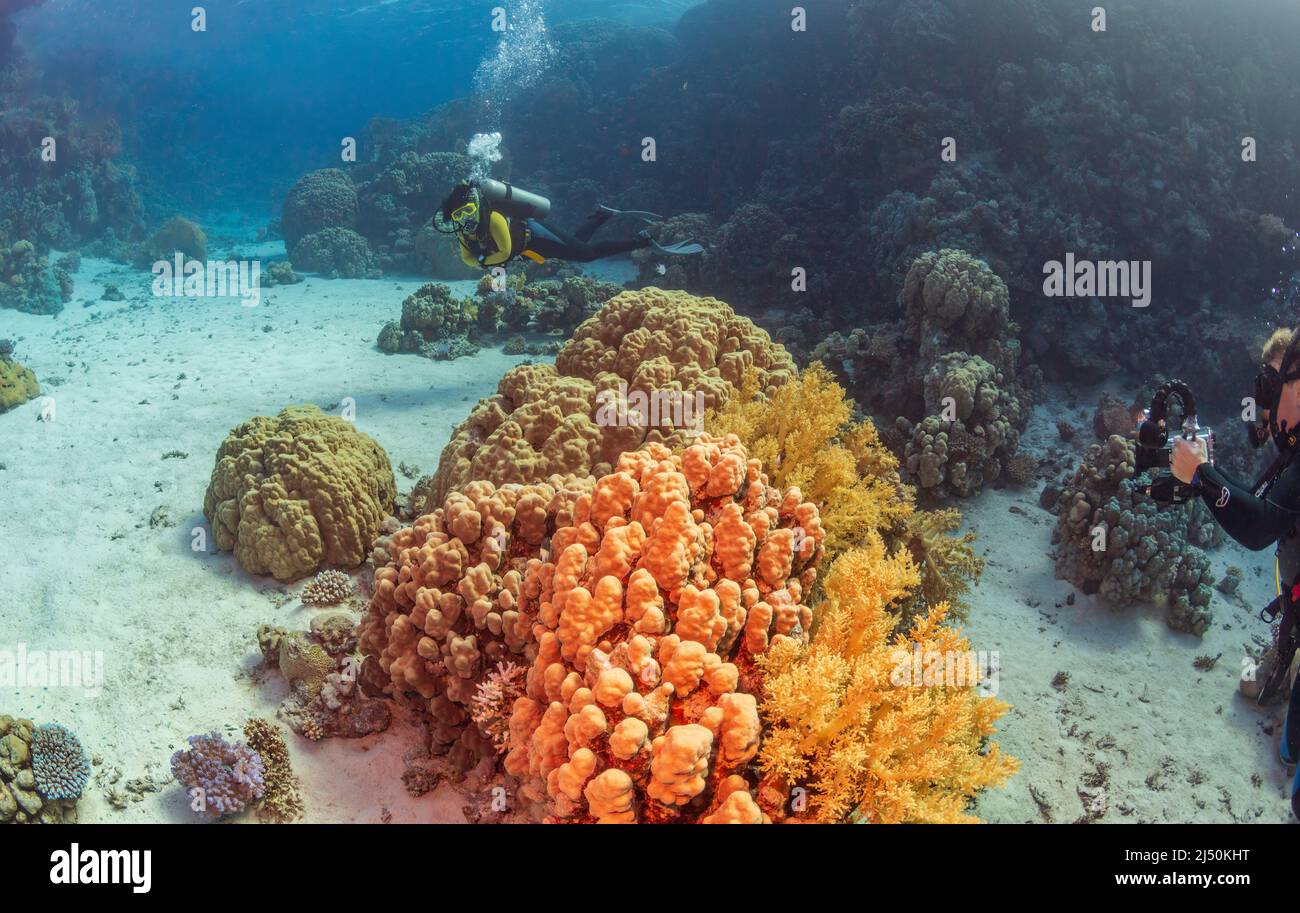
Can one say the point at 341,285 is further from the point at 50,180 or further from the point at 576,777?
the point at 576,777

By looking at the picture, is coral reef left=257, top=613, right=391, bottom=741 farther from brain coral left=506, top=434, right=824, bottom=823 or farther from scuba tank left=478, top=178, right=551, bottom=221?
scuba tank left=478, top=178, right=551, bottom=221

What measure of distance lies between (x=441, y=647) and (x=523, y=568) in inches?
26.2

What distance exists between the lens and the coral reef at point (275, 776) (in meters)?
4.01

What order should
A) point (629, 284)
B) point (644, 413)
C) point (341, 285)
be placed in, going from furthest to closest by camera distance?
point (341, 285) < point (629, 284) < point (644, 413)

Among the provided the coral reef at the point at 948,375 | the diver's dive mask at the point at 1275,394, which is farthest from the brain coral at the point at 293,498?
the diver's dive mask at the point at 1275,394

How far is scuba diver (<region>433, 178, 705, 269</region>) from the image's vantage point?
8406 mm

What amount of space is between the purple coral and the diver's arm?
5.37 metres

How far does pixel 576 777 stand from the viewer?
8.99 feet

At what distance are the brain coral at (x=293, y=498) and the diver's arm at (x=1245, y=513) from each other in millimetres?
6017

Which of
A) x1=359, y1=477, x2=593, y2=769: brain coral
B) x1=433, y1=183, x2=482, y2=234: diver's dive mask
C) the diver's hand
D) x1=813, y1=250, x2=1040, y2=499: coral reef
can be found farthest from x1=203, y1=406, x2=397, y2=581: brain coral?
the diver's hand

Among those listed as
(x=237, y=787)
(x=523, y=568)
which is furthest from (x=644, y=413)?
(x=237, y=787)

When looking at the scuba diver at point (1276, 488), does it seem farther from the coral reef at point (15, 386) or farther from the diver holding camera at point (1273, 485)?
the coral reef at point (15, 386)
